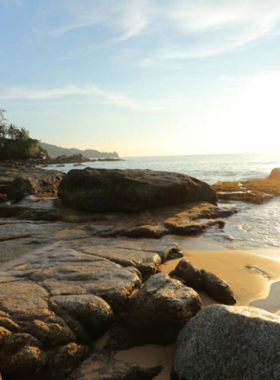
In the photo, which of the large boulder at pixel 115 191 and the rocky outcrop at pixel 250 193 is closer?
the large boulder at pixel 115 191

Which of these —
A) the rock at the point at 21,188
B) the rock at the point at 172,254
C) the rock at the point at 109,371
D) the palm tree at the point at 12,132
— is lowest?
the rock at the point at 109,371

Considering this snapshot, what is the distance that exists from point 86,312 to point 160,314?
1157 millimetres

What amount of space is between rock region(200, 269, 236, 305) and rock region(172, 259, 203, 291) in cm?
13

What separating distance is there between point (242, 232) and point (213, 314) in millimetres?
8878

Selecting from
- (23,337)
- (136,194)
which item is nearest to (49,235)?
(136,194)

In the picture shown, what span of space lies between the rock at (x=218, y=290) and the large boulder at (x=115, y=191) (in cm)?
815

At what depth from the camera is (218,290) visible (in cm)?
619

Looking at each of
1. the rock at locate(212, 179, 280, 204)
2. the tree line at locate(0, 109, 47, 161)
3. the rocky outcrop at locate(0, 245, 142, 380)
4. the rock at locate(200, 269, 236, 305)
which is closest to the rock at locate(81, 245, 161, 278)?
the rocky outcrop at locate(0, 245, 142, 380)

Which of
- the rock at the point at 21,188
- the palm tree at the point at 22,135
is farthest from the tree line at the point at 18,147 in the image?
the rock at the point at 21,188

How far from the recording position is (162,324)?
16.1ft

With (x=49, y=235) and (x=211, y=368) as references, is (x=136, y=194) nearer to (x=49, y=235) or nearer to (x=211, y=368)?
(x=49, y=235)

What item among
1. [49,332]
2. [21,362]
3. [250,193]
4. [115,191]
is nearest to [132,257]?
[49,332]

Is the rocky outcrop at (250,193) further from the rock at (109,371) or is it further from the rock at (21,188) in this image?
the rock at (109,371)

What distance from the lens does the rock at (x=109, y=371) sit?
4.12 metres
